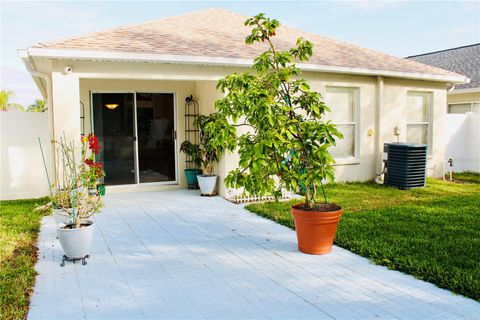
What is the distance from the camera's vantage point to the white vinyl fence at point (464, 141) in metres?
13.0

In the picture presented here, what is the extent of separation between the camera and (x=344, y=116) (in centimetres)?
1047

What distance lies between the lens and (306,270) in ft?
15.0

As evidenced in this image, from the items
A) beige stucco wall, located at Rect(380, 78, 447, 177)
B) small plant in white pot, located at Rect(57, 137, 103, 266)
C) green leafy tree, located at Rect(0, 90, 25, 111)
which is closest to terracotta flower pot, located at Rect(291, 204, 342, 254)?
small plant in white pot, located at Rect(57, 137, 103, 266)

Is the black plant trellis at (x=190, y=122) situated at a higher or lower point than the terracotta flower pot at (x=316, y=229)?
higher

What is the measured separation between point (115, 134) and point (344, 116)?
18.5ft

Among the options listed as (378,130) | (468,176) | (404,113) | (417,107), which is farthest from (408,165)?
(468,176)

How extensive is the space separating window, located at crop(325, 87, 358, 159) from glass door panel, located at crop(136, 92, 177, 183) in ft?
13.0

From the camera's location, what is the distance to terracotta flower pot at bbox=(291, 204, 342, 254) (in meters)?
4.95

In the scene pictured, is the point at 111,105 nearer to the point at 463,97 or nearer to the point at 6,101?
the point at 6,101

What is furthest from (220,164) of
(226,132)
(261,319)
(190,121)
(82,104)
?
(261,319)

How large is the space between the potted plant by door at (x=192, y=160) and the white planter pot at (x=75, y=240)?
474 centimetres

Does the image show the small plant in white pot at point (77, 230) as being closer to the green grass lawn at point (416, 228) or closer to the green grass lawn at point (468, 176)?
the green grass lawn at point (416, 228)

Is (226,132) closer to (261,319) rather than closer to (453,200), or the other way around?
(261,319)

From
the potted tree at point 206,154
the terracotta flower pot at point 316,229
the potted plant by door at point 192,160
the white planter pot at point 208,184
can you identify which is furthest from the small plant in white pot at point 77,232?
the potted plant by door at point 192,160
